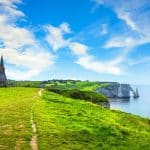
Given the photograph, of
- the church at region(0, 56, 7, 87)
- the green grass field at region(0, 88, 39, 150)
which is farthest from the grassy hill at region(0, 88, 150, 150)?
the church at region(0, 56, 7, 87)

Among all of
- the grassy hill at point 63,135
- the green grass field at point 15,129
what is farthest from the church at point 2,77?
the grassy hill at point 63,135

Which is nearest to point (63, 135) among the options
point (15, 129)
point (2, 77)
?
point (15, 129)

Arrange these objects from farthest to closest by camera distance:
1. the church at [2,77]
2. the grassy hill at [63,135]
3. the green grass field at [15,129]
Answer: the church at [2,77] < the grassy hill at [63,135] < the green grass field at [15,129]

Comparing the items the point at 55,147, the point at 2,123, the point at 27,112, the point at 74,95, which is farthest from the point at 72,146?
the point at 74,95

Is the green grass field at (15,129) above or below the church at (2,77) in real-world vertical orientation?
below

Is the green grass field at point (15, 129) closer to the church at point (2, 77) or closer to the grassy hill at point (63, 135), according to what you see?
the grassy hill at point (63, 135)

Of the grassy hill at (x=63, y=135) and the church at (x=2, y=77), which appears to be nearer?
the grassy hill at (x=63, y=135)

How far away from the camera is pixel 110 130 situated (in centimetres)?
2966

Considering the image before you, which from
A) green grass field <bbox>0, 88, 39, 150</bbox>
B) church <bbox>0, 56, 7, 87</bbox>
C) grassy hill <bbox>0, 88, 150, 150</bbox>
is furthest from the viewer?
church <bbox>0, 56, 7, 87</bbox>

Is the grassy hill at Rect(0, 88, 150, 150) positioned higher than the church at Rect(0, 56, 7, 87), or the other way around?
the church at Rect(0, 56, 7, 87)

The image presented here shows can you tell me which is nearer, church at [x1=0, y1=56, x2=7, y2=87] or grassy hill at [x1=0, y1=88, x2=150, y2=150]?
grassy hill at [x1=0, y1=88, x2=150, y2=150]

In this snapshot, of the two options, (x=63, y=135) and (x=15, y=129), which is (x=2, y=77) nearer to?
(x=15, y=129)

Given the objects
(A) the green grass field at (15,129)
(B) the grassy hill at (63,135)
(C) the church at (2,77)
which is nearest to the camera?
(A) the green grass field at (15,129)

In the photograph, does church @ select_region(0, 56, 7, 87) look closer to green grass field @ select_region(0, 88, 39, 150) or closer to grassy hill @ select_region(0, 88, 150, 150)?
green grass field @ select_region(0, 88, 39, 150)
